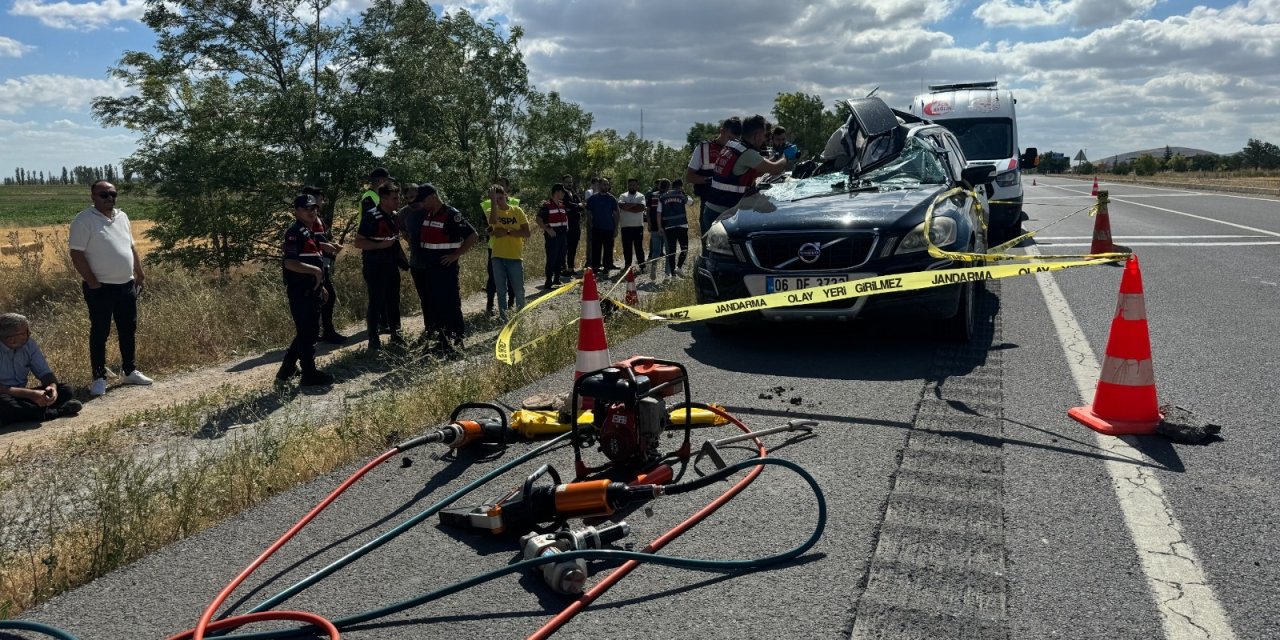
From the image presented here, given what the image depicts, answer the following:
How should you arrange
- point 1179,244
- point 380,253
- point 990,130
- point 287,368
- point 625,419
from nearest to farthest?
point 625,419
point 287,368
point 380,253
point 1179,244
point 990,130

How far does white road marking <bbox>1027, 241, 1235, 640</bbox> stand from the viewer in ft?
8.87

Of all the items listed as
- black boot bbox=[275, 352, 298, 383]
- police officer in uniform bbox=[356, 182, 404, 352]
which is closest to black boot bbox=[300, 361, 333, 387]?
black boot bbox=[275, 352, 298, 383]

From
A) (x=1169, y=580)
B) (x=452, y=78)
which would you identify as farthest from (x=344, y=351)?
(x=452, y=78)

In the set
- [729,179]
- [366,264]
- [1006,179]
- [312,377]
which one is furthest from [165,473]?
[1006,179]

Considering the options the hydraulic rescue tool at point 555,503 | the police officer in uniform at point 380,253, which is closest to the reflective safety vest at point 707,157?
the police officer in uniform at point 380,253

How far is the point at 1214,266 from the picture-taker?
36.6ft

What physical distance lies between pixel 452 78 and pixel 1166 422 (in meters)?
18.5

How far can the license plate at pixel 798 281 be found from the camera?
21.6ft

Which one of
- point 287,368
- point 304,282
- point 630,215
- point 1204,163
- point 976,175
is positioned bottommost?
point 287,368

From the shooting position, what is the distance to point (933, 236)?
265 inches

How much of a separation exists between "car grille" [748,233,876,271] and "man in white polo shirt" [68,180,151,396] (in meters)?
5.76

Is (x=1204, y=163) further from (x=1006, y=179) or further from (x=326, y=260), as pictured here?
(x=326, y=260)

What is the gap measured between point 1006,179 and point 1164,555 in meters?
12.9

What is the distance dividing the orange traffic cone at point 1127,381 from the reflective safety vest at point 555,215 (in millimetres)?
9826
